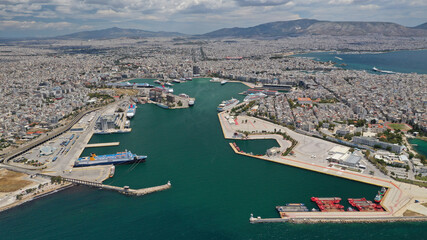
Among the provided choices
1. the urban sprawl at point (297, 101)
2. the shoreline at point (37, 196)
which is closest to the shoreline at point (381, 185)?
the urban sprawl at point (297, 101)

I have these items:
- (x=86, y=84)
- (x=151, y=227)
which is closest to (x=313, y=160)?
(x=151, y=227)

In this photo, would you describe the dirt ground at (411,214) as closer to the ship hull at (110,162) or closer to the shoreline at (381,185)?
the shoreline at (381,185)

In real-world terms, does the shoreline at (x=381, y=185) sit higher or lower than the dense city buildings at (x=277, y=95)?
lower

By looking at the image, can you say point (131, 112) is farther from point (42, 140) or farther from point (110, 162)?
point (110, 162)

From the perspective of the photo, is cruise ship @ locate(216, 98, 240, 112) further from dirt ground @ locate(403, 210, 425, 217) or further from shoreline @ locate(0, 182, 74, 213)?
dirt ground @ locate(403, 210, 425, 217)

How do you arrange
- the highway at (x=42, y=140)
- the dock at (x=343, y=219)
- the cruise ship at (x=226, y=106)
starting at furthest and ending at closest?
the cruise ship at (x=226, y=106) < the highway at (x=42, y=140) < the dock at (x=343, y=219)

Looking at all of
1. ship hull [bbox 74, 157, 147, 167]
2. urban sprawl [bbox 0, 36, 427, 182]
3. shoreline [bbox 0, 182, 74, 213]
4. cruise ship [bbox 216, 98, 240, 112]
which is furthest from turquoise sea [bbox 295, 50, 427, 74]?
shoreline [bbox 0, 182, 74, 213]
